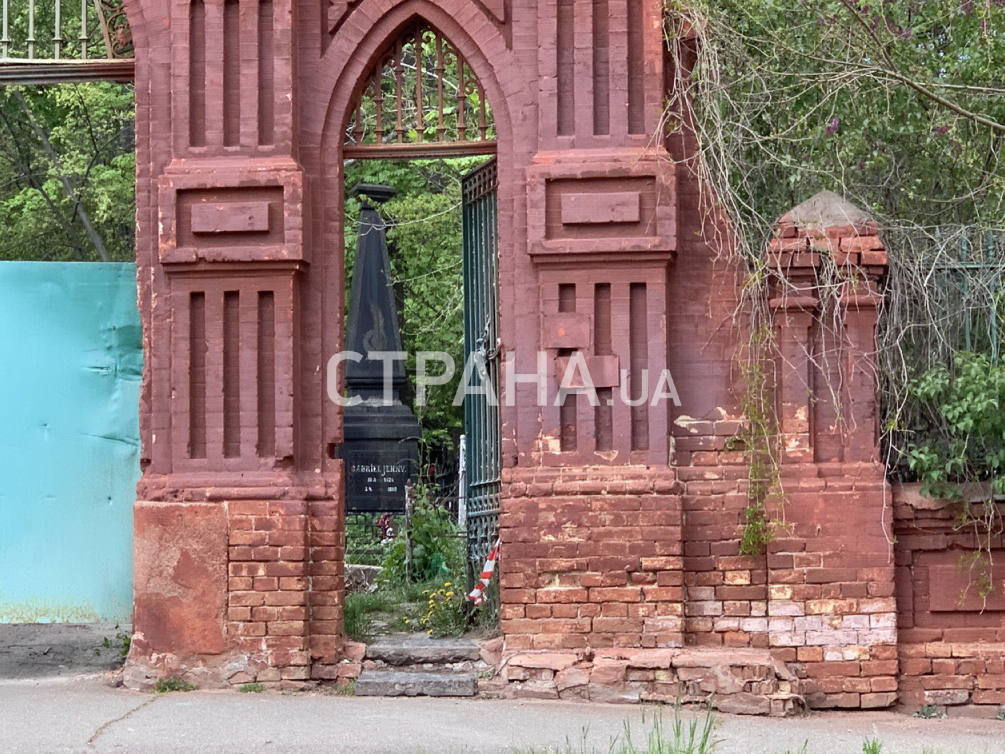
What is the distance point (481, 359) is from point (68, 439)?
2972 millimetres

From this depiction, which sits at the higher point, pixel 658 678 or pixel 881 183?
pixel 881 183

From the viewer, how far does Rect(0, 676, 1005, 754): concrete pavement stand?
6.45 m

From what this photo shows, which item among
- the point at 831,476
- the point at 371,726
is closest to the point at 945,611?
the point at 831,476

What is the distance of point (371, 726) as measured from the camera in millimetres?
6852

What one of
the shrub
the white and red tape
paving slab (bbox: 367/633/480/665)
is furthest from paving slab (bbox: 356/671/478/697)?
the shrub

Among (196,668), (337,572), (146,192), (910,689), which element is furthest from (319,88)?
(910,689)

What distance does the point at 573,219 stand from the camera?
7.86m

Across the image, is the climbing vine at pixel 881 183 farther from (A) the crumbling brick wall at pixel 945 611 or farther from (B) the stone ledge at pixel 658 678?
(B) the stone ledge at pixel 658 678

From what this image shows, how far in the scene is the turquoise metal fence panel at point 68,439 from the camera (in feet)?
28.6

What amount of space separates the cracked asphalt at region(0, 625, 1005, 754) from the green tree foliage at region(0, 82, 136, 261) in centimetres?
1179

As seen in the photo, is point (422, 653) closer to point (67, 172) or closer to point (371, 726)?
point (371, 726)

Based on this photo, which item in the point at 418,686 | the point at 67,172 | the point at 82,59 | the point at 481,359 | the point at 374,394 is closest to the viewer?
the point at 418,686

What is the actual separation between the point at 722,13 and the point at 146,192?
3.68 m

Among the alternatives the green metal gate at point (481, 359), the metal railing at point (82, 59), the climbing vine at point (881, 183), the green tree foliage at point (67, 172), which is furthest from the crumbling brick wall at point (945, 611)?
the green tree foliage at point (67, 172)
